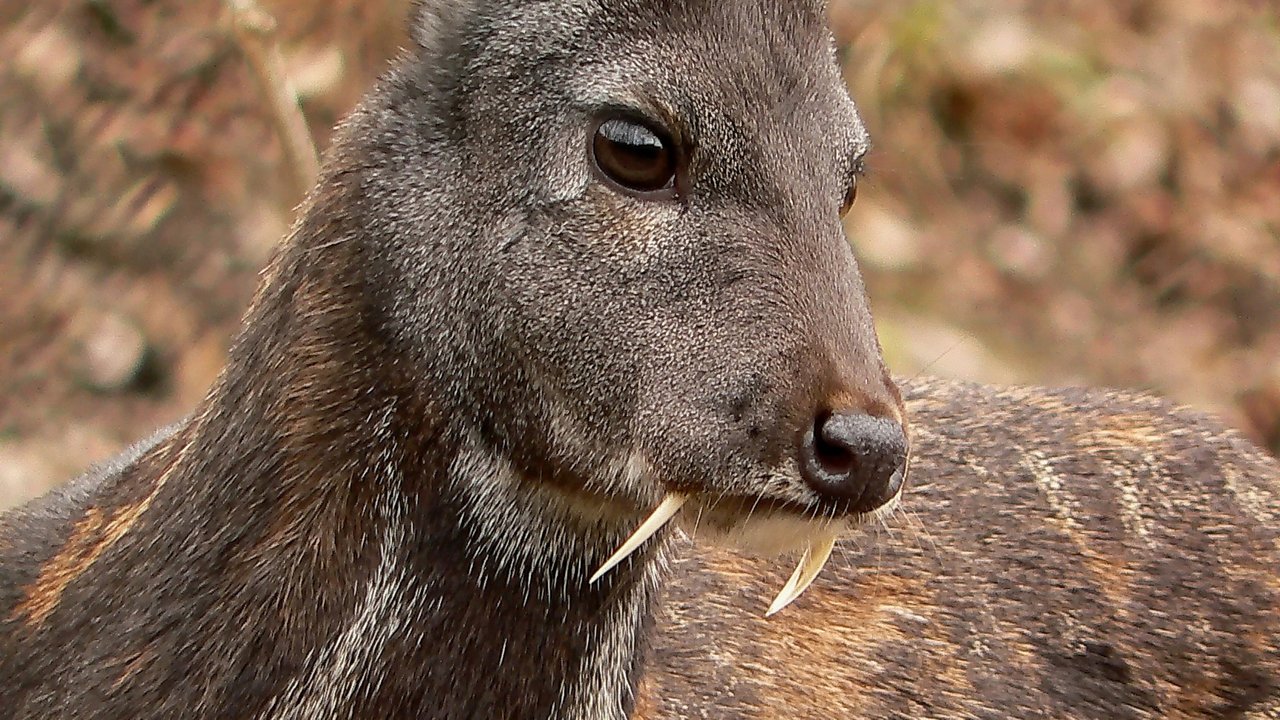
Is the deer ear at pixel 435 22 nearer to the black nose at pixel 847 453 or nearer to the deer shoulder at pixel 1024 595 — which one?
the black nose at pixel 847 453

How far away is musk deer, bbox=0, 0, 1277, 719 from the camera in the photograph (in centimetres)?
311

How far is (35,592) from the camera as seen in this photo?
12.9ft

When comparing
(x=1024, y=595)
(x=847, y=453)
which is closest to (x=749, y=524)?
(x=847, y=453)

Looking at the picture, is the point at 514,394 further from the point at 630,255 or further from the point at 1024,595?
the point at 1024,595

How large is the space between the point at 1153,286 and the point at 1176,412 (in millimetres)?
4967

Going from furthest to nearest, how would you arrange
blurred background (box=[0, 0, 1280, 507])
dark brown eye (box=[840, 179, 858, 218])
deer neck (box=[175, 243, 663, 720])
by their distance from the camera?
blurred background (box=[0, 0, 1280, 507]), dark brown eye (box=[840, 179, 858, 218]), deer neck (box=[175, 243, 663, 720])

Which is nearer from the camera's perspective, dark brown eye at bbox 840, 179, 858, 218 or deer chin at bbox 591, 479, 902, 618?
deer chin at bbox 591, 479, 902, 618

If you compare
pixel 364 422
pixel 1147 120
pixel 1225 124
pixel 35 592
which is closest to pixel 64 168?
pixel 35 592

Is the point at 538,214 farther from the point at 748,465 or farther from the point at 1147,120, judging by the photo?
the point at 1147,120

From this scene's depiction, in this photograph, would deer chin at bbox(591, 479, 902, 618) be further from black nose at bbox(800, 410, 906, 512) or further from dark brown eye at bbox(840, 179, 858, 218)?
dark brown eye at bbox(840, 179, 858, 218)

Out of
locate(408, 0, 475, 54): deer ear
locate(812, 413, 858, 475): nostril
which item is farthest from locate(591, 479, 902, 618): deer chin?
locate(408, 0, 475, 54): deer ear

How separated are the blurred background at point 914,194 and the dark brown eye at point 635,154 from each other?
12.9ft

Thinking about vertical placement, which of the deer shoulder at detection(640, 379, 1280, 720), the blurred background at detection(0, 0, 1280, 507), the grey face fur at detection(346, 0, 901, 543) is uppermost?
the grey face fur at detection(346, 0, 901, 543)

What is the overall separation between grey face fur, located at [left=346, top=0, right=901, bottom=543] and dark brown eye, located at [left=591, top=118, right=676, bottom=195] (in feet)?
0.08
